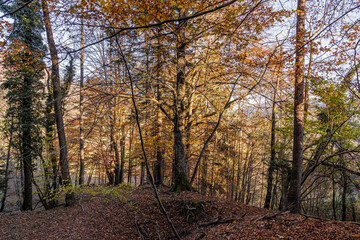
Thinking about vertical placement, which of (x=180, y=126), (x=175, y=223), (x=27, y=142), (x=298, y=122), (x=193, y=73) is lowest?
(x=175, y=223)

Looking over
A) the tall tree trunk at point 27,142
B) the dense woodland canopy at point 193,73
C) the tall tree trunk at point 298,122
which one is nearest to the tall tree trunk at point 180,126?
the dense woodland canopy at point 193,73

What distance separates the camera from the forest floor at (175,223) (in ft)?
13.1

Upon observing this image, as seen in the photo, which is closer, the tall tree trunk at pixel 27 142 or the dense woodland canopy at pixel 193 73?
the dense woodland canopy at pixel 193 73

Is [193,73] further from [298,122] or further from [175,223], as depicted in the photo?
[175,223]

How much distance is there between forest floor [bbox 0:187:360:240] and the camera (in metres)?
4.00

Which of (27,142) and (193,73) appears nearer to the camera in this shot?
(193,73)

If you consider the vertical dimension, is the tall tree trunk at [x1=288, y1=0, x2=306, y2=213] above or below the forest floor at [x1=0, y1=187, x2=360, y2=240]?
above

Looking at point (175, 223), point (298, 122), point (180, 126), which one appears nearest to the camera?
point (175, 223)

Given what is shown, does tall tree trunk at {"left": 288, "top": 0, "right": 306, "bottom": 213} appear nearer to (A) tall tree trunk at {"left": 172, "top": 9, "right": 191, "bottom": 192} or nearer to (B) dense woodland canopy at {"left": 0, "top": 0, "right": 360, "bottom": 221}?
(B) dense woodland canopy at {"left": 0, "top": 0, "right": 360, "bottom": 221}

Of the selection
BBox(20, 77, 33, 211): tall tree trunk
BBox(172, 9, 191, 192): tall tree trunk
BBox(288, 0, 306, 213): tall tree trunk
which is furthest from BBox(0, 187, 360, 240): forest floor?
BBox(20, 77, 33, 211): tall tree trunk

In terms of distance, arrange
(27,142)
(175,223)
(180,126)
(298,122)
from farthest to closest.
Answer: (27,142) → (180,126) → (298,122) → (175,223)

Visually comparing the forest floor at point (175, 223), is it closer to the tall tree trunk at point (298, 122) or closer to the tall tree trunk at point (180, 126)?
the tall tree trunk at point (180, 126)

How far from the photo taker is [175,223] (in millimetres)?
6242

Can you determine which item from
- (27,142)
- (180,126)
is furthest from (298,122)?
(27,142)
